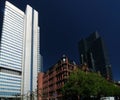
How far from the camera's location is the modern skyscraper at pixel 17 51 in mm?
156625

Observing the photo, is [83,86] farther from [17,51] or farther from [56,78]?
[17,51]

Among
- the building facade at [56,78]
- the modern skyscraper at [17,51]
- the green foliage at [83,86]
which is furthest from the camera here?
the modern skyscraper at [17,51]

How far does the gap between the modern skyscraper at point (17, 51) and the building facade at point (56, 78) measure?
54527 mm

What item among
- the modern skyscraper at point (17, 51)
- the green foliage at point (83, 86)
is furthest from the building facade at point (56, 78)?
the modern skyscraper at point (17, 51)

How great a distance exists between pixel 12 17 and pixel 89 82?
138 metres

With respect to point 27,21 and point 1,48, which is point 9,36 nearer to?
point 1,48

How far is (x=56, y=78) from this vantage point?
95375 mm

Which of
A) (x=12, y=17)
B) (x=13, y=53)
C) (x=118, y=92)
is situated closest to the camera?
(x=118, y=92)

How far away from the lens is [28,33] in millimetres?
183625

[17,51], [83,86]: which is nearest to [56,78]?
[83,86]

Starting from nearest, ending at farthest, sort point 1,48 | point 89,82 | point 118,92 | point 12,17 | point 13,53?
point 89,82 → point 118,92 → point 1,48 → point 13,53 → point 12,17

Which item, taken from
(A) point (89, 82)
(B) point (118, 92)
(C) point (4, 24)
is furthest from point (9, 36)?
(A) point (89, 82)

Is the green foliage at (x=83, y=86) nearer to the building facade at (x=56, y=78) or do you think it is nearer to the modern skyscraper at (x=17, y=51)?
the building facade at (x=56, y=78)

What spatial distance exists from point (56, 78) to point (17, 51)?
85.2m
